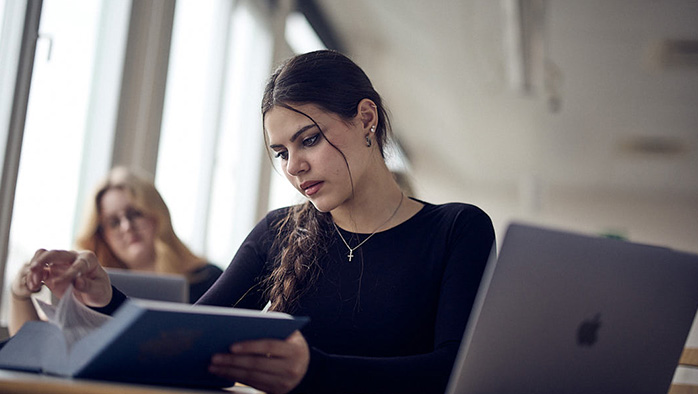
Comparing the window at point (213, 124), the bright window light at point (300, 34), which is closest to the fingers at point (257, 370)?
the window at point (213, 124)

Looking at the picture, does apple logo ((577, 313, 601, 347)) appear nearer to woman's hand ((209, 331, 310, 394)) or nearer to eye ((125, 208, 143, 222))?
woman's hand ((209, 331, 310, 394))

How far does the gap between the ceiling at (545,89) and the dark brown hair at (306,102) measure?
260 centimetres

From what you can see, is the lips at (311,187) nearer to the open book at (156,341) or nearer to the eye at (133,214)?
the open book at (156,341)

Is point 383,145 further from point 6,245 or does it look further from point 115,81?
point 115,81

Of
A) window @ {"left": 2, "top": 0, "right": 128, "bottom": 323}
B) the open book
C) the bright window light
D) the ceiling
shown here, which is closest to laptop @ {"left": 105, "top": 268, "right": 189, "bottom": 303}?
the open book

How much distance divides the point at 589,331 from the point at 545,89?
15.5 ft

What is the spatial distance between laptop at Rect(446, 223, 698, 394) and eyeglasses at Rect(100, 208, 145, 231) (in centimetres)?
205

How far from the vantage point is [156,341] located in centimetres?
74

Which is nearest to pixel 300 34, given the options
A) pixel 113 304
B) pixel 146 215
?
pixel 146 215

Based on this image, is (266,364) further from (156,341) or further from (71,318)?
(71,318)

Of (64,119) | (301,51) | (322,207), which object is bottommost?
(322,207)

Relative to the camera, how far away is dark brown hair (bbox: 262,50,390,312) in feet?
4.41

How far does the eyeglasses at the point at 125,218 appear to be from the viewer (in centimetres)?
260

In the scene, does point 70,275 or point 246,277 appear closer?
point 70,275
